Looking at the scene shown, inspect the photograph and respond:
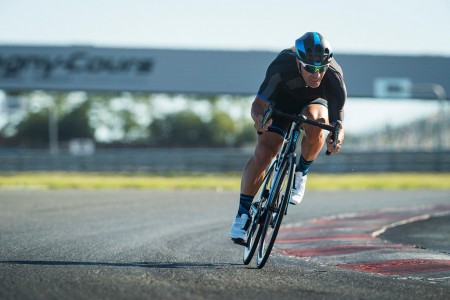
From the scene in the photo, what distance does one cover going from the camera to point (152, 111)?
65.6 meters

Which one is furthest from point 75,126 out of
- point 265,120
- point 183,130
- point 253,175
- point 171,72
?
point 265,120

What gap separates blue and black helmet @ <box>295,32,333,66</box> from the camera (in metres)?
5.15

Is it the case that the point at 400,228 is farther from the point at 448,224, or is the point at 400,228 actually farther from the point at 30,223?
the point at 30,223

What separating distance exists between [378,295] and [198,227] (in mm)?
4568

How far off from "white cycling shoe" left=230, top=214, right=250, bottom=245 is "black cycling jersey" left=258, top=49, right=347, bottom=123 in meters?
0.98

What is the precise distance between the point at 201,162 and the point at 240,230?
77.7 ft

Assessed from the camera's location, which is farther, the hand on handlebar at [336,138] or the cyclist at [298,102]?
the hand on handlebar at [336,138]

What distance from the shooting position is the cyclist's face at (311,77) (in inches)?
208

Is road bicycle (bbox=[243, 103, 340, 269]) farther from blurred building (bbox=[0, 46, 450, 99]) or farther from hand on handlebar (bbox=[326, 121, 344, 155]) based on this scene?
blurred building (bbox=[0, 46, 450, 99])

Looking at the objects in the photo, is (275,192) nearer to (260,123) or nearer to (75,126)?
(260,123)

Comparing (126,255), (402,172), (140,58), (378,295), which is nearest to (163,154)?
(140,58)

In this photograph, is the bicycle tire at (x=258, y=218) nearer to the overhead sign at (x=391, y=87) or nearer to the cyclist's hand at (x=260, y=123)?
the cyclist's hand at (x=260, y=123)

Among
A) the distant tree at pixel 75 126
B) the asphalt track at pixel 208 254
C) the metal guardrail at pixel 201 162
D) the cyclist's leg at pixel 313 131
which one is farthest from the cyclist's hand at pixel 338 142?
the distant tree at pixel 75 126

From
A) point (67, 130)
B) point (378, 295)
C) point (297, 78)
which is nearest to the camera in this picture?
point (378, 295)
